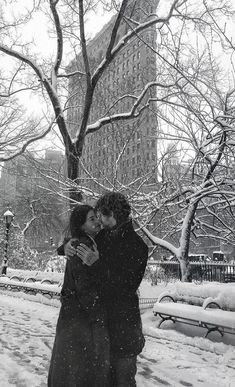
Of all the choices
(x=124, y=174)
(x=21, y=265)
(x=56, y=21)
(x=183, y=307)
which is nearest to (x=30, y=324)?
(x=183, y=307)

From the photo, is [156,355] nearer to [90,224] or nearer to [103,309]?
[103,309]

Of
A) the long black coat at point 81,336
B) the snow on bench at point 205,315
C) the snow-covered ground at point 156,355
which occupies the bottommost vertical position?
the snow-covered ground at point 156,355

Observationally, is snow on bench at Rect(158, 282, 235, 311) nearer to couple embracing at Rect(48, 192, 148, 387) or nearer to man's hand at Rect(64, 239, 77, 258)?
couple embracing at Rect(48, 192, 148, 387)

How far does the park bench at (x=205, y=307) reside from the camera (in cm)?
586

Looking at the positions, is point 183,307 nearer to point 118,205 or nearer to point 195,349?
point 195,349

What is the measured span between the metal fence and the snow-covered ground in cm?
671

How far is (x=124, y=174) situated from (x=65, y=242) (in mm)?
8086

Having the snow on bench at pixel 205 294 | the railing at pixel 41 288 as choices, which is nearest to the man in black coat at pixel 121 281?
the snow on bench at pixel 205 294

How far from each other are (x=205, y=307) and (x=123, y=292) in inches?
175

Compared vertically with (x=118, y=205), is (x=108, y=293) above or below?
below

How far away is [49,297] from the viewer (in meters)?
11.6

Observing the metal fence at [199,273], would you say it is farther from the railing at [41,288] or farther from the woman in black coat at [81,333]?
the woman in black coat at [81,333]

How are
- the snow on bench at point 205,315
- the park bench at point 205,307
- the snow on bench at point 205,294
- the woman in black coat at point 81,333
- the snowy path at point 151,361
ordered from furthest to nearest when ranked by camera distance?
the snow on bench at point 205,294
the park bench at point 205,307
the snow on bench at point 205,315
the snowy path at point 151,361
the woman in black coat at point 81,333

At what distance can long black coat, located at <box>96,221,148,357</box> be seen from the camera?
92.4 inches
